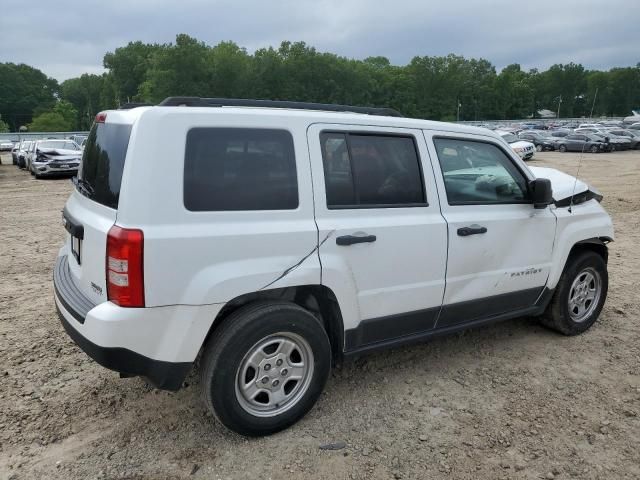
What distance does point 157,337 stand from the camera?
2.68 metres

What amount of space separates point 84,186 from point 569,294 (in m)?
4.01

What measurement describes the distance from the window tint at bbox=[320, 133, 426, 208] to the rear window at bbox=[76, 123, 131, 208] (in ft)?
3.81

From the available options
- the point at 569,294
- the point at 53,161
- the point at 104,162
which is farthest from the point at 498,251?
the point at 53,161

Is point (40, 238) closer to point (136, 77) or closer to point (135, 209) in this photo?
point (135, 209)

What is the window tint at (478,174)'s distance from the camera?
3.67 m

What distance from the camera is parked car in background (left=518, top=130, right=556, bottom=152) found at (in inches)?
1511

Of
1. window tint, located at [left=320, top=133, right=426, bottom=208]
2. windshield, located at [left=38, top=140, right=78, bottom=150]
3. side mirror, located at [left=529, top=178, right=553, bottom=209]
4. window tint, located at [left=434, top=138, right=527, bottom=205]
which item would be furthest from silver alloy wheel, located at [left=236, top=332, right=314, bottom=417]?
windshield, located at [left=38, top=140, right=78, bottom=150]

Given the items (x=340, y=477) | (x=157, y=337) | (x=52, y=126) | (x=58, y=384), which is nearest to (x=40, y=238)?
(x=58, y=384)

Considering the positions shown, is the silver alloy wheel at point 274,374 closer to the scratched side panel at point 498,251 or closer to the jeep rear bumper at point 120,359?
the jeep rear bumper at point 120,359

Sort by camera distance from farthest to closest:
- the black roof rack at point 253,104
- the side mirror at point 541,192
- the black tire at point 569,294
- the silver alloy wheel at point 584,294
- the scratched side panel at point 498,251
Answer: the silver alloy wheel at point 584,294, the black tire at point 569,294, the side mirror at point 541,192, the scratched side panel at point 498,251, the black roof rack at point 253,104

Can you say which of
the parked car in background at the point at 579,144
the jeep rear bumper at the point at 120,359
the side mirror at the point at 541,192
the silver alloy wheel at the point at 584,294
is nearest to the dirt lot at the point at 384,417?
the silver alloy wheel at the point at 584,294

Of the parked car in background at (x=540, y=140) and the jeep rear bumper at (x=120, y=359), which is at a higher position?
the parked car in background at (x=540, y=140)

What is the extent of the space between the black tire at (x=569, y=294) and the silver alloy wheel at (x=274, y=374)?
2.53m

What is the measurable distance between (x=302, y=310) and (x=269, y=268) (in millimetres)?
351
